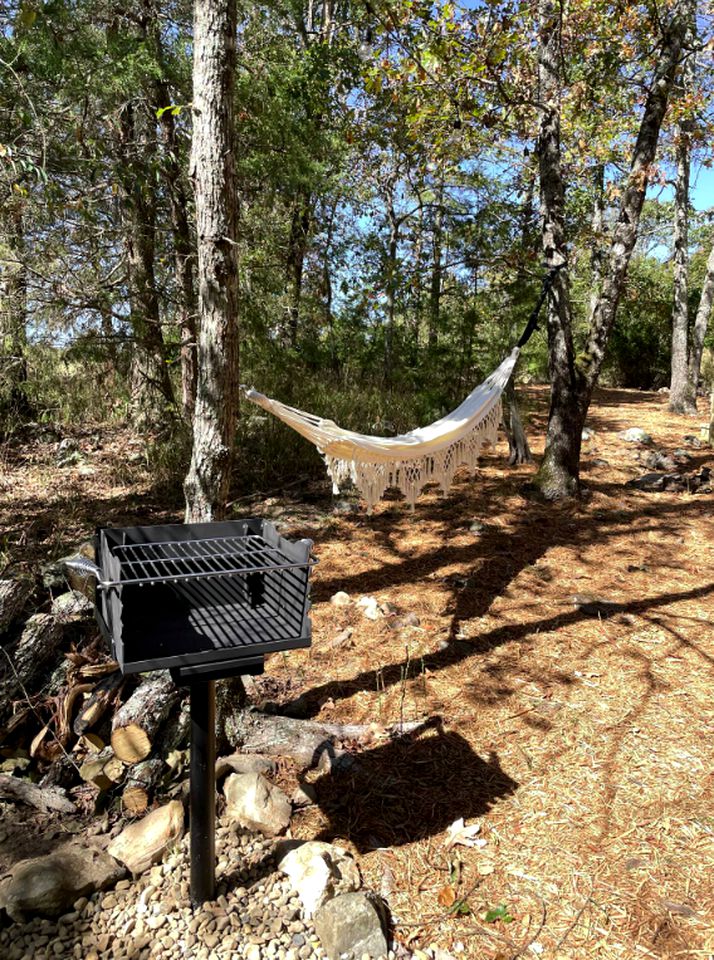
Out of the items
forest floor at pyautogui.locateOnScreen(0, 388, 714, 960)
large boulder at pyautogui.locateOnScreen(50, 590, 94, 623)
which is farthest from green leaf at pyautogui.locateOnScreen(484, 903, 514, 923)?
large boulder at pyautogui.locateOnScreen(50, 590, 94, 623)

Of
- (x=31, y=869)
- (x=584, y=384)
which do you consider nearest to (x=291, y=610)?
(x=31, y=869)

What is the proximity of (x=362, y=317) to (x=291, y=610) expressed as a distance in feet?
14.7

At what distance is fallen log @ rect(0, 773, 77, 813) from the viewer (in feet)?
4.89

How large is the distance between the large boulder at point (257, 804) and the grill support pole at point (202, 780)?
0.23 m

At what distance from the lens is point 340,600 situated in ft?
8.27

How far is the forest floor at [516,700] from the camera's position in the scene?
1238 mm

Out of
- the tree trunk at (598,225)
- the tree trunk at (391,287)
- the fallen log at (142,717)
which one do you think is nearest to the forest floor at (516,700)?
the fallen log at (142,717)

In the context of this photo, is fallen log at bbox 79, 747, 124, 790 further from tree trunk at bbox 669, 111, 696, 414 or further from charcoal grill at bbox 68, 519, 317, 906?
tree trunk at bbox 669, 111, 696, 414

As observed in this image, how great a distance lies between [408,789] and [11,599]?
4.48 feet

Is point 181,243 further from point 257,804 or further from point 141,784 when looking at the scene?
point 257,804

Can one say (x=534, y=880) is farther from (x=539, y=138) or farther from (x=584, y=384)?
(x=539, y=138)

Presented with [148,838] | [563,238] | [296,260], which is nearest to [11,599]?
[148,838]

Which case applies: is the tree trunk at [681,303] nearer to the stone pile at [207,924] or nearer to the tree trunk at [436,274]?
the tree trunk at [436,274]

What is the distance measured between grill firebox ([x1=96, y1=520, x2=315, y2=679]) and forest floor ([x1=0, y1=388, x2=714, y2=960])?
2.01 feet
